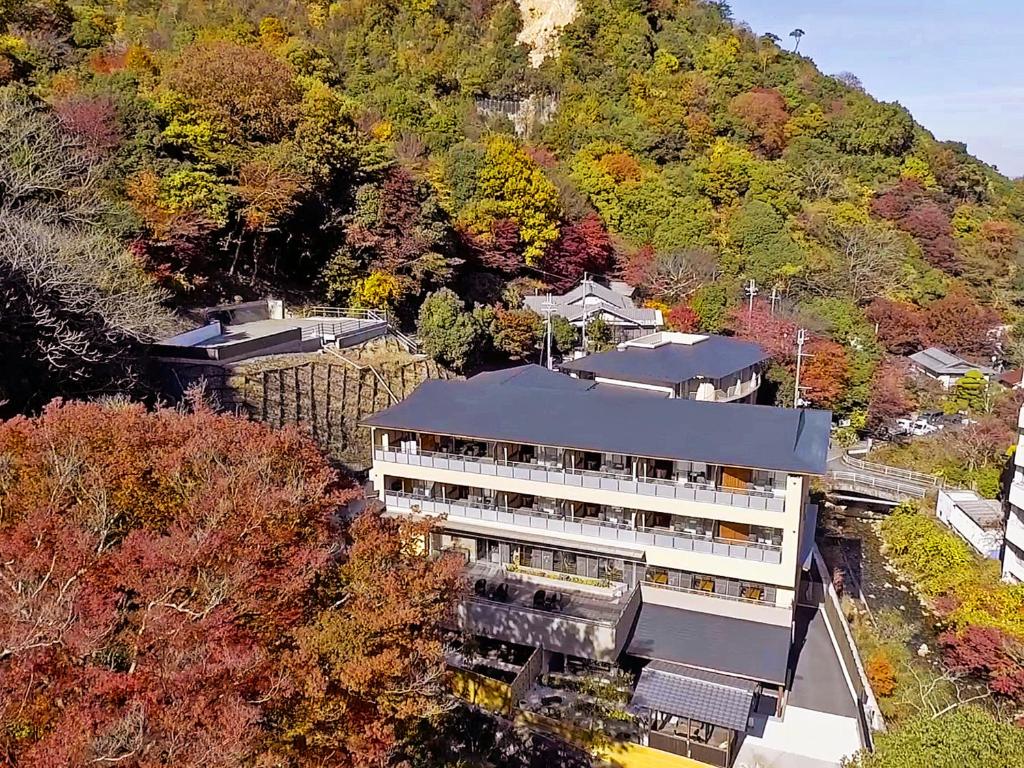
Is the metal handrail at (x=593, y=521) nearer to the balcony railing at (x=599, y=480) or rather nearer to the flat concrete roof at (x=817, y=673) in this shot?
the balcony railing at (x=599, y=480)

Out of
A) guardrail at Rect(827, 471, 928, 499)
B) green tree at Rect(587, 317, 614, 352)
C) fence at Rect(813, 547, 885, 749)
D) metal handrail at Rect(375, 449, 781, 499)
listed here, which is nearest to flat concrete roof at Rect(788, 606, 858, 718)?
fence at Rect(813, 547, 885, 749)

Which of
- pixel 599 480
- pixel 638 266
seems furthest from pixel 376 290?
pixel 638 266

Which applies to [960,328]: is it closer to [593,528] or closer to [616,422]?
[616,422]

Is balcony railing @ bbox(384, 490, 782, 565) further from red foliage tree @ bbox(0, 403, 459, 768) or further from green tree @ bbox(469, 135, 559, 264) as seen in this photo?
green tree @ bbox(469, 135, 559, 264)

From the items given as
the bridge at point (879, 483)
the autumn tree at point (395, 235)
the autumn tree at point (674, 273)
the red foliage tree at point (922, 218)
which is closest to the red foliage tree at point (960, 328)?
the red foliage tree at point (922, 218)

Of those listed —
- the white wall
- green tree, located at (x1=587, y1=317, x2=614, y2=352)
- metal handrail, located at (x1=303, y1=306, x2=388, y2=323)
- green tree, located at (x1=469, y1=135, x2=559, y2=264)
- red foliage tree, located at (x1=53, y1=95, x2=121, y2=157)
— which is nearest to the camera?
the white wall
